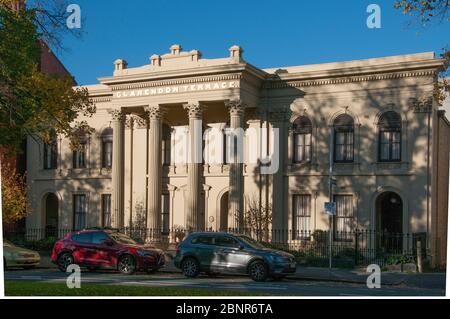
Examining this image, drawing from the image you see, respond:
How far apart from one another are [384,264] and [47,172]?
925 inches

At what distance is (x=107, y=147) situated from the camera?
4044 cm

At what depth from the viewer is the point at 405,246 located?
31375mm

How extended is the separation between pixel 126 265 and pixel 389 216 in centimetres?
1512

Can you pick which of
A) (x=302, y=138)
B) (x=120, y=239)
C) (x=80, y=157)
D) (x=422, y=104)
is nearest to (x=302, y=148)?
(x=302, y=138)

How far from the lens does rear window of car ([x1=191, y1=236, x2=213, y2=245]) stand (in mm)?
23036

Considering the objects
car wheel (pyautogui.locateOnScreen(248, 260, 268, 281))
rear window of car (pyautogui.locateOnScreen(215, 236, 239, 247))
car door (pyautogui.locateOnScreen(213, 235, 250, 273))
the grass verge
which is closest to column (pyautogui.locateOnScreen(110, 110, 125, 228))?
rear window of car (pyautogui.locateOnScreen(215, 236, 239, 247))

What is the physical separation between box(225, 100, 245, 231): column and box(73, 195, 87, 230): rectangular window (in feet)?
38.5

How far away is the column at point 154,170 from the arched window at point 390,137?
11407mm

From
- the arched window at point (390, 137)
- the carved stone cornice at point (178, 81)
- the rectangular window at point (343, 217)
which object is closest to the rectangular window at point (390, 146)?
the arched window at point (390, 137)

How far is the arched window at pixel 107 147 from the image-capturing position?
132 ft

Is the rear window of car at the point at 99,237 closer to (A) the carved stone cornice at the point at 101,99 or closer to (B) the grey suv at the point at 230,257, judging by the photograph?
(B) the grey suv at the point at 230,257

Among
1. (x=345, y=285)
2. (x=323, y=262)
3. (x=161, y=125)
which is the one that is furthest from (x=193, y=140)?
(x=345, y=285)

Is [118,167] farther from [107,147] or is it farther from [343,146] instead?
[343,146]
